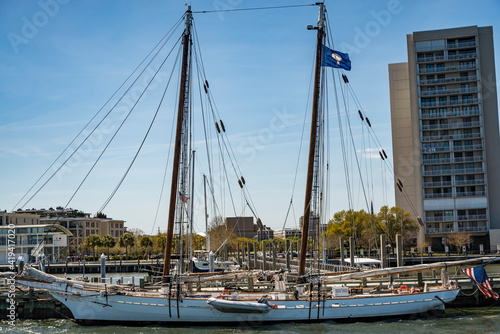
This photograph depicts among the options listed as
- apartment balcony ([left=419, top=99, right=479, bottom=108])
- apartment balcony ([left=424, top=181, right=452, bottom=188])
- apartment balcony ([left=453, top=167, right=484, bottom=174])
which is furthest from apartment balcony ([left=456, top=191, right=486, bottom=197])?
apartment balcony ([left=419, top=99, right=479, bottom=108])

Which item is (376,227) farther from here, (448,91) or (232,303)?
(232,303)

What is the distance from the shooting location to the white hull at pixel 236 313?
3100cm

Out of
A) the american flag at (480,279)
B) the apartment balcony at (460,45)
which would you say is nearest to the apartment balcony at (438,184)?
the apartment balcony at (460,45)

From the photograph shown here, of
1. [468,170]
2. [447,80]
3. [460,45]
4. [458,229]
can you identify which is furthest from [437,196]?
[460,45]

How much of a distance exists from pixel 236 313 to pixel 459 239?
238ft

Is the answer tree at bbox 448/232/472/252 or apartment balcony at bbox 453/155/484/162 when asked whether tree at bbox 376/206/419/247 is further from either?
apartment balcony at bbox 453/155/484/162

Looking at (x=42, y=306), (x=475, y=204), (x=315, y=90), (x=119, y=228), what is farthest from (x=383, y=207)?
(x=119, y=228)

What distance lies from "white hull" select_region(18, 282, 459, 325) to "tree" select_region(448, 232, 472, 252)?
6611cm

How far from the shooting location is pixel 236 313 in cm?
3080

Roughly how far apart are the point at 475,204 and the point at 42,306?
3382 inches

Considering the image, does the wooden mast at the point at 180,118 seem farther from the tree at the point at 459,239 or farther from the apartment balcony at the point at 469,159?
the apartment balcony at the point at 469,159

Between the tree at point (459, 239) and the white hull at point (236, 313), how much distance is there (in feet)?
217

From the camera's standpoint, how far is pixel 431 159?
10250cm

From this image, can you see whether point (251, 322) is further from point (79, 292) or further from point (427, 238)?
point (427, 238)
